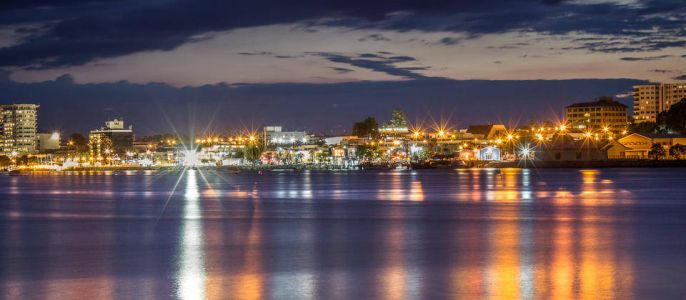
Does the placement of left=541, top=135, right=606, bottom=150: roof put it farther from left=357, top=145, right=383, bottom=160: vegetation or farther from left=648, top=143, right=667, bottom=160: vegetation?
left=357, top=145, right=383, bottom=160: vegetation

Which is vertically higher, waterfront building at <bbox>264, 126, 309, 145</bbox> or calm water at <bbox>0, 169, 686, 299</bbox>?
waterfront building at <bbox>264, 126, 309, 145</bbox>

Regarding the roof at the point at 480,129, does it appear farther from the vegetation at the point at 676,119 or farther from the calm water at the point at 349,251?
the calm water at the point at 349,251

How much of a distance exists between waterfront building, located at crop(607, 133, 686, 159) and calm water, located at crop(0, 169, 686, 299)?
66555mm

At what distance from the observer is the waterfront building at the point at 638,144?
9375 cm

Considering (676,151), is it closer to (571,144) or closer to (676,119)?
(571,144)

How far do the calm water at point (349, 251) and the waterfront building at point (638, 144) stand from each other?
6656 centimetres

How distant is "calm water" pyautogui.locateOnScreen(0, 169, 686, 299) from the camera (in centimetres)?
1197

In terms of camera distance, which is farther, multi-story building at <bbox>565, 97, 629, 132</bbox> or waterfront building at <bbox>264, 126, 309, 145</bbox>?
waterfront building at <bbox>264, 126, 309, 145</bbox>

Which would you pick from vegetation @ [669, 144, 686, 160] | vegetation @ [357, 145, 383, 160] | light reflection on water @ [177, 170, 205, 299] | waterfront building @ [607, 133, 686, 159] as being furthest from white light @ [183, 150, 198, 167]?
light reflection on water @ [177, 170, 205, 299]

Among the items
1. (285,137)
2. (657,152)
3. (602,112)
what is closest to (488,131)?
(602,112)

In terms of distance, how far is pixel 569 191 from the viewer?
39438 mm

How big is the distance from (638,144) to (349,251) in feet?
277

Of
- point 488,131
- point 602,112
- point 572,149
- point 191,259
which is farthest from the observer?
point 602,112

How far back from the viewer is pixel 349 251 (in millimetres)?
16422
